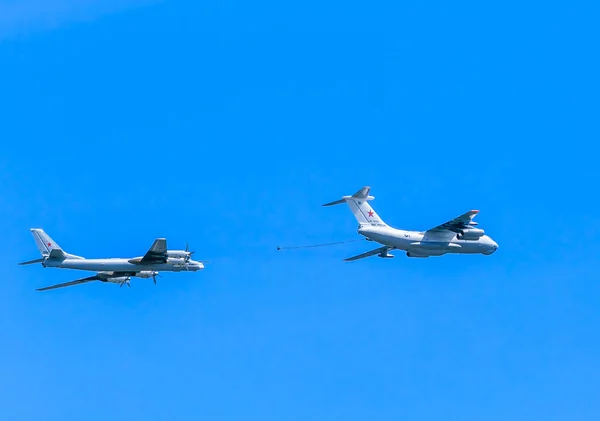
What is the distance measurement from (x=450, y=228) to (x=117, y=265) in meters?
29.1

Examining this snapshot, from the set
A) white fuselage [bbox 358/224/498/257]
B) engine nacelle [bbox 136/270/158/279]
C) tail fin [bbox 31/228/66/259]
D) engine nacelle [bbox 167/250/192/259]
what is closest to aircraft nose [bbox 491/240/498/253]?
white fuselage [bbox 358/224/498/257]

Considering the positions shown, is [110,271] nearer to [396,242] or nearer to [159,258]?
[159,258]

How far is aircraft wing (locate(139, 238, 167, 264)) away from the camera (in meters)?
109

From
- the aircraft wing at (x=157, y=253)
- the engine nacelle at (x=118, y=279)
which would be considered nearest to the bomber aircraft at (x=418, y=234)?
the aircraft wing at (x=157, y=253)

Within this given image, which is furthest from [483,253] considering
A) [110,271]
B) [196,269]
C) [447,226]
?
[110,271]

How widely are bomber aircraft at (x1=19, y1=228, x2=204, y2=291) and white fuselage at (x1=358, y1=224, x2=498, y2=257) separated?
1640 cm

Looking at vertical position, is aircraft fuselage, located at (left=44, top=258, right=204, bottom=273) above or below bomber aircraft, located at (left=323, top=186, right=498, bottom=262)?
below

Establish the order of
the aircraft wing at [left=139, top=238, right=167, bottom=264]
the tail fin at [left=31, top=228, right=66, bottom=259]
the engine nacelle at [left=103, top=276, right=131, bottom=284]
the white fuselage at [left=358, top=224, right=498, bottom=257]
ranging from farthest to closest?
the engine nacelle at [left=103, top=276, right=131, bottom=284]
the tail fin at [left=31, top=228, right=66, bottom=259]
the aircraft wing at [left=139, top=238, right=167, bottom=264]
the white fuselage at [left=358, top=224, right=498, bottom=257]

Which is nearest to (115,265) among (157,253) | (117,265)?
(117,265)

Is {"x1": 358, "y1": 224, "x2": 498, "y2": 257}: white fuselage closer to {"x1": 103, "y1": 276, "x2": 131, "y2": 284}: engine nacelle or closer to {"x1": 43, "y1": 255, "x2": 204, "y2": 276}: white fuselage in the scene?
{"x1": 43, "y1": 255, "x2": 204, "y2": 276}: white fuselage

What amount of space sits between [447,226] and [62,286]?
35538 millimetres

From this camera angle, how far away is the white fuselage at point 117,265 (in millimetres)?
110500

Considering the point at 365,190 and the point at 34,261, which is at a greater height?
the point at 365,190

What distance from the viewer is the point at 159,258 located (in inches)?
4385
